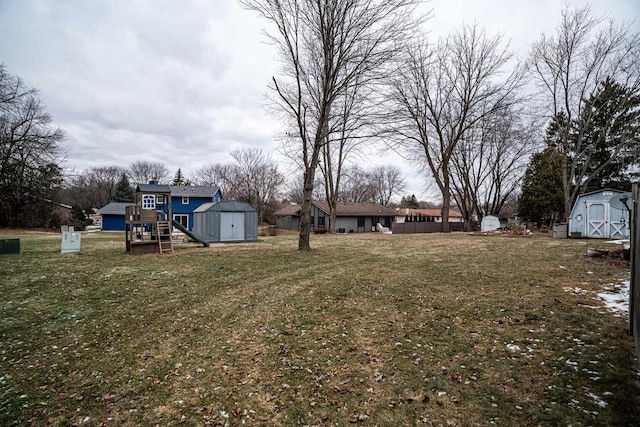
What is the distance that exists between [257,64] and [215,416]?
45.4ft

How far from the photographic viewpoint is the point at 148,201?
15461 millimetres

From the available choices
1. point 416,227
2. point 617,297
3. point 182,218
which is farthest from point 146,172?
point 617,297

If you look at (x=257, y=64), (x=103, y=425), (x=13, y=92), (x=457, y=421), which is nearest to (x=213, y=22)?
(x=257, y=64)

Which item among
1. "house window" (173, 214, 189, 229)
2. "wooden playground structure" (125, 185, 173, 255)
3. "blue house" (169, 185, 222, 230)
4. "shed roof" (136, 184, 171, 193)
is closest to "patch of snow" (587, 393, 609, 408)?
"wooden playground structure" (125, 185, 173, 255)

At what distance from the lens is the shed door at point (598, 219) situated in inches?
637

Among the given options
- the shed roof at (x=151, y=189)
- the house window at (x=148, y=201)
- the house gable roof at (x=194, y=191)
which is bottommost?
the house window at (x=148, y=201)

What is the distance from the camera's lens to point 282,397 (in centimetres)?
316

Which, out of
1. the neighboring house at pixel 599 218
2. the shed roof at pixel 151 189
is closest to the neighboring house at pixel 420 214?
the neighboring house at pixel 599 218

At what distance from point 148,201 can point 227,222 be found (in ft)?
17.9

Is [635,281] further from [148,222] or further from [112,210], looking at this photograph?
[112,210]

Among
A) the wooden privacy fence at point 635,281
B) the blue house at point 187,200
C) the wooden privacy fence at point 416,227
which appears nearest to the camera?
the wooden privacy fence at point 635,281

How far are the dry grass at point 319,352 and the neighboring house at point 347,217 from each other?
1141 inches

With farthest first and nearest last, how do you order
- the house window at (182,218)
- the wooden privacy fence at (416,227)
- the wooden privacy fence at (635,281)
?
the house window at (182,218), the wooden privacy fence at (416,227), the wooden privacy fence at (635,281)

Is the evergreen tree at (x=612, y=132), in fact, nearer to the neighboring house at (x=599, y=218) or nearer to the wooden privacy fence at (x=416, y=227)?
the neighboring house at (x=599, y=218)
